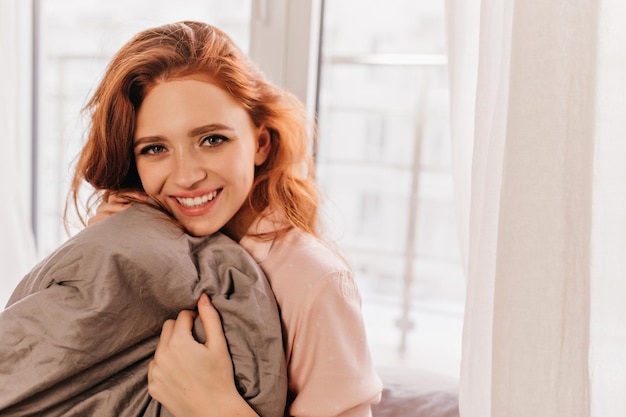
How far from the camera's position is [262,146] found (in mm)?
1088

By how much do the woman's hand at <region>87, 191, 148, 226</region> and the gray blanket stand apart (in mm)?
108

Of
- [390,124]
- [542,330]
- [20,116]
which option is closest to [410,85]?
[390,124]

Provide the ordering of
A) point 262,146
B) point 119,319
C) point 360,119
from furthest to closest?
point 360,119, point 262,146, point 119,319

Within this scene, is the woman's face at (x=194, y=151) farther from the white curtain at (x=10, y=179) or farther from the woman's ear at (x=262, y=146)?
the white curtain at (x=10, y=179)

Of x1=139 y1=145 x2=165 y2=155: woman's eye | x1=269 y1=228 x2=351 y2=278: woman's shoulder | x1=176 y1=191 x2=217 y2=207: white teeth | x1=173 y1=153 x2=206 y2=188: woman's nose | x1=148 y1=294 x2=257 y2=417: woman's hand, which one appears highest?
x1=139 y1=145 x2=165 y2=155: woman's eye

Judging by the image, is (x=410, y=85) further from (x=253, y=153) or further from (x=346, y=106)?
(x=253, y=153)

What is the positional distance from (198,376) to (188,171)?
31 cm

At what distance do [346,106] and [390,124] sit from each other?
18cm

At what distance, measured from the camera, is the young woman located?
889 millimetres

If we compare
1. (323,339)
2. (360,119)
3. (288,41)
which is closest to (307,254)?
(323,339)

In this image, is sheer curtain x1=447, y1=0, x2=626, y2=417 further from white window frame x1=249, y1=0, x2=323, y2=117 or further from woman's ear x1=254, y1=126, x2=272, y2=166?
white window frame x1=249, y1=0, x2=323, y2=117

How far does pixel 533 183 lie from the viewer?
712mm

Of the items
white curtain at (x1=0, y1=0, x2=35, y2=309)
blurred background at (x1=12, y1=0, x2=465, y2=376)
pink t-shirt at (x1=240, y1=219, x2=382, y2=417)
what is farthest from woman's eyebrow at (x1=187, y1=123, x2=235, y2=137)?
white curtain at (x1=0, y1=0, x2=35, y2=309)

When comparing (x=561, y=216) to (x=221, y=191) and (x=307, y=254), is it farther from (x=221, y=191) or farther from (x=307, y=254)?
(x=221, y=191)
